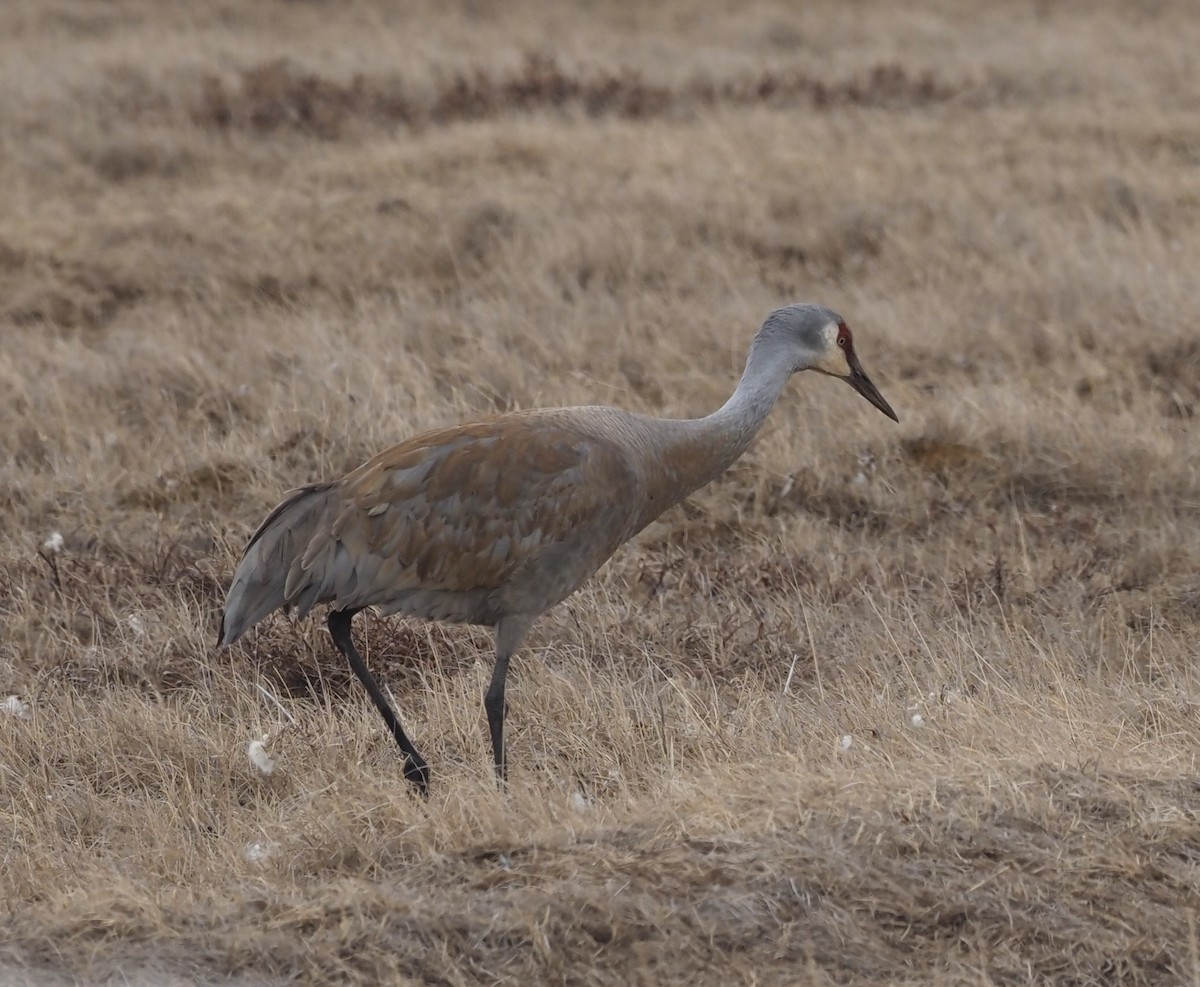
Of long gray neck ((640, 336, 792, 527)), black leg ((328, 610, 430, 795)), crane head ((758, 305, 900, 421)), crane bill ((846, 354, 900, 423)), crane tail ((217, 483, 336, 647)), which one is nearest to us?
black leg ((328, 610, 430, 795))

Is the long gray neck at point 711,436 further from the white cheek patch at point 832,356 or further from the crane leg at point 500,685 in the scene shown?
the crane leg at point 500,685

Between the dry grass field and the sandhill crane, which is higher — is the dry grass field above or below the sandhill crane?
below

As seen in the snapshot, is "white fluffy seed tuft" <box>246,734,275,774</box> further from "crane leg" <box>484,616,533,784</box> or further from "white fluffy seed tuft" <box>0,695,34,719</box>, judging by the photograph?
"white fluffy seed tuft" <box>0,695,34,719</box>

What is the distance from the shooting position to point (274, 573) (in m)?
4.86

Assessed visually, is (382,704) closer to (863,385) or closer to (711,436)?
(711,436)

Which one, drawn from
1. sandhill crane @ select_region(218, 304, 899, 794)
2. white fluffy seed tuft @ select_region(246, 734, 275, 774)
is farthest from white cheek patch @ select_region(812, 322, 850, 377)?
white fluffy seed tuft @ select_region(246, 734, 275, 774)

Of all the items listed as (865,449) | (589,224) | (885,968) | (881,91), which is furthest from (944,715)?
(881,91)

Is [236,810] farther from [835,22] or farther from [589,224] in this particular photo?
[835,22]

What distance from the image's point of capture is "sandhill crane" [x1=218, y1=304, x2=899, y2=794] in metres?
4.79

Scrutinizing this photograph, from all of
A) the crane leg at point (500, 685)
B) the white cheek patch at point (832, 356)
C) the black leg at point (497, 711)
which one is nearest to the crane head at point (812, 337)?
the white cheek patch at point (832, 356)

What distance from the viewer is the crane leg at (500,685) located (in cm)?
478

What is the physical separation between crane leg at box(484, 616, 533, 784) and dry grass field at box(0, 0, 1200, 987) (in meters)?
0.09

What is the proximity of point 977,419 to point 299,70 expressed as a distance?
8625 millimetres

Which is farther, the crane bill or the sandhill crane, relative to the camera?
the crane bill
